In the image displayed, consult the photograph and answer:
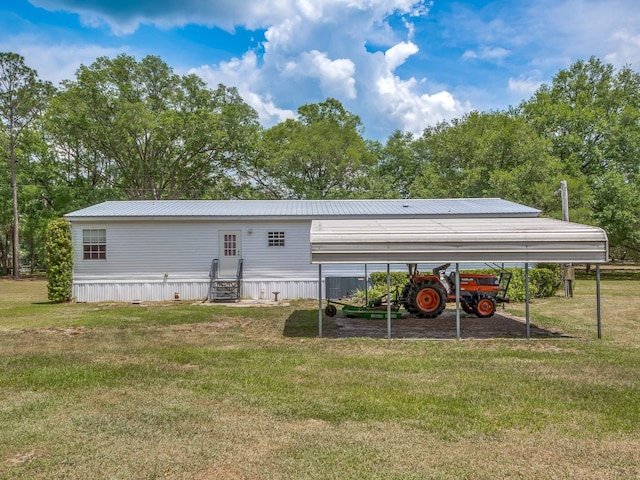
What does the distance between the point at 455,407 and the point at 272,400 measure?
2179 millimetres

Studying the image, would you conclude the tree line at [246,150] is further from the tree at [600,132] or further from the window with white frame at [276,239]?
Answer: the window with white frame at [276,239]

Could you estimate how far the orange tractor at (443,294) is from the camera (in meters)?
11.3

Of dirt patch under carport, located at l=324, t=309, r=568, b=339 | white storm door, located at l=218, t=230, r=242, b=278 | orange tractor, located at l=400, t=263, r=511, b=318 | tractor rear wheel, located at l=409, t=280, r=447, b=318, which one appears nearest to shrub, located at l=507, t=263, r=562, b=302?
dirt patch under carport, located at l=324, t=309, r=568, b=339

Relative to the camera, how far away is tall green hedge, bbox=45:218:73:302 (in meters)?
15.0

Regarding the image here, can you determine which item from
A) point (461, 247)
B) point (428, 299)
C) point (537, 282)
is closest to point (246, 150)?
point (537, 282)

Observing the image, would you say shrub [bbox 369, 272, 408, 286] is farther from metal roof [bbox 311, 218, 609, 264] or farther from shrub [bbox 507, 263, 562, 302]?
metal roof [bbox 311, 218, 609, 264]

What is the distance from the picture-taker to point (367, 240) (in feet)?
29.0

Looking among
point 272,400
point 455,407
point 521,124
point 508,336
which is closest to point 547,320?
point 508,336

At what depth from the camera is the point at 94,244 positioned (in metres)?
15.9

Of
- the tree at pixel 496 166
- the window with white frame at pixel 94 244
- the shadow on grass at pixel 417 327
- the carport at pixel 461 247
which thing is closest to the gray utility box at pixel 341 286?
the shadow on grass at pixel 417 327

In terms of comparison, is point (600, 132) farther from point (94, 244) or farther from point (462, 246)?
point (94, 244)

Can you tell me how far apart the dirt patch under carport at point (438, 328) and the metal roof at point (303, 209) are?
506cm

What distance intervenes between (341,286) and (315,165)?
1606cm

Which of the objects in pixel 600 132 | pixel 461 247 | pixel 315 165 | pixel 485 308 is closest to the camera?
pixel 461 247
